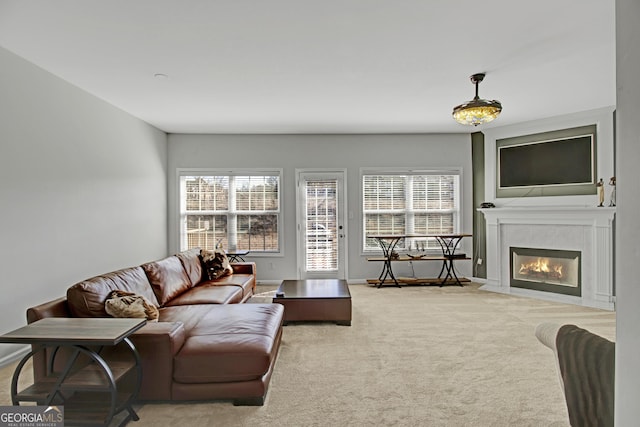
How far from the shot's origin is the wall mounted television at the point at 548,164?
5078 mm

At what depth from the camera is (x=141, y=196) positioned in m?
5.37

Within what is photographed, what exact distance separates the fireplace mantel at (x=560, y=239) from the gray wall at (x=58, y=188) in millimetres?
5399

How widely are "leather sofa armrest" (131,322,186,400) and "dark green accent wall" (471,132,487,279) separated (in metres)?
5.38

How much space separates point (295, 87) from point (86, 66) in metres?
1.96

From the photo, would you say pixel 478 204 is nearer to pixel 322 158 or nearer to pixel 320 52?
pixel 322 158

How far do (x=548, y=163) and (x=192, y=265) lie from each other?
17.2 ft

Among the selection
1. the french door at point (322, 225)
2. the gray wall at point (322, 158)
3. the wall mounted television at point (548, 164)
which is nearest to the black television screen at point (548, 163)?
the wall mounted television at point (548, 164)

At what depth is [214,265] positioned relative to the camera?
16.0 feet

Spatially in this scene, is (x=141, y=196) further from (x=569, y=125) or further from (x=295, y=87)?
(x=569, y=125)

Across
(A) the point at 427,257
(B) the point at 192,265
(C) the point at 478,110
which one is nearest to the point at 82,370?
(B) the point at 192,265

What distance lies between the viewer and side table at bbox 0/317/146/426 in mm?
1948

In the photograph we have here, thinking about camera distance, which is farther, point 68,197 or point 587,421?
point 68,197

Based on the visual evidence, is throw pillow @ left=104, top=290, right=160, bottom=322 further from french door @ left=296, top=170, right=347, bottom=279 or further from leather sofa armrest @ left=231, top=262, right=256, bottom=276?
french door @ left=296, top=170, right=347, bottom=279

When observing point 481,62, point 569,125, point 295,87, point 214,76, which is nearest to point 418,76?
point 481,62
